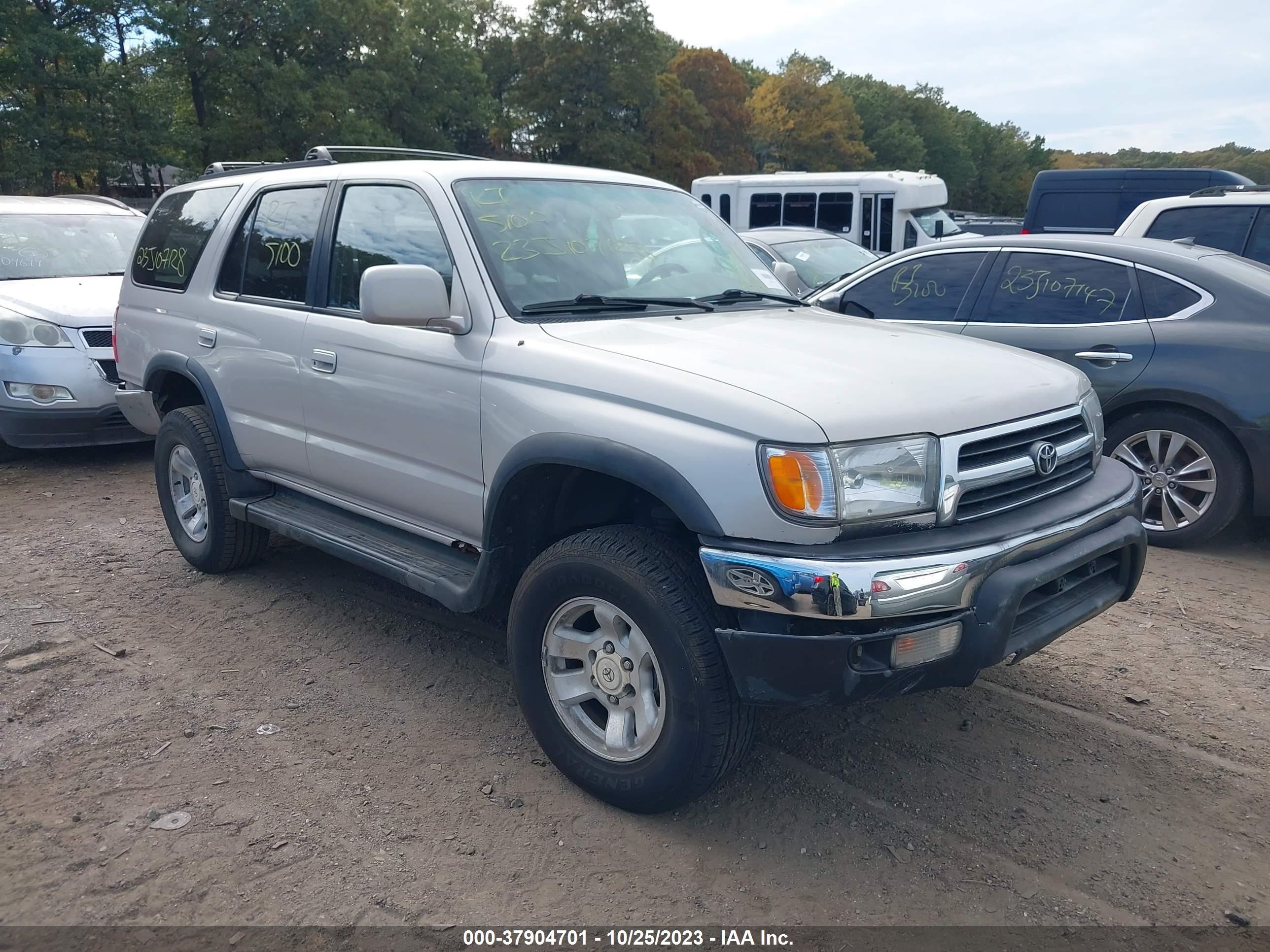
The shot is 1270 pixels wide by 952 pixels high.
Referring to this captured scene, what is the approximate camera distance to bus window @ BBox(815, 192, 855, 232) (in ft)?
60.5

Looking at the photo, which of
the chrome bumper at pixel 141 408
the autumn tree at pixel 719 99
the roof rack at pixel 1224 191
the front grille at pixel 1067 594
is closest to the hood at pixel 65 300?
the chrome bumper at pixel 141 408

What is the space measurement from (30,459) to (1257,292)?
8.62 metres

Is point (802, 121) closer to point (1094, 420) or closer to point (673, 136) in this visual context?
point (673, 136)

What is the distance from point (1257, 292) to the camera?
5.45 m

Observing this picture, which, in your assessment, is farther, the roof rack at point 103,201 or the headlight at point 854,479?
the roof rack at point 103,201

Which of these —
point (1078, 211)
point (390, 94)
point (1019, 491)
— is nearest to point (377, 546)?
point (1019, 491)

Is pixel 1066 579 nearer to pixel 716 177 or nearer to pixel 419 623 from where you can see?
pixel 419 623

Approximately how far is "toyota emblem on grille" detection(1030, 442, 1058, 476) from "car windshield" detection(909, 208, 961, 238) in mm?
15533

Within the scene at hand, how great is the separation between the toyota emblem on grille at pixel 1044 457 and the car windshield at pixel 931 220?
612 inches

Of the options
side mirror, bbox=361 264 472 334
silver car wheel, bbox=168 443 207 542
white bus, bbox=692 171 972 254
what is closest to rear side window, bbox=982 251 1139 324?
side mirror, bbox=361 264 472 334

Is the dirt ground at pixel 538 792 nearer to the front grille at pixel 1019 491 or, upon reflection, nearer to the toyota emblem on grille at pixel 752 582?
the toyota emblem on grille at pixel 752 582

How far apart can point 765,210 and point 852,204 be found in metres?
2.10

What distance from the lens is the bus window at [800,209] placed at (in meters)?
19.0

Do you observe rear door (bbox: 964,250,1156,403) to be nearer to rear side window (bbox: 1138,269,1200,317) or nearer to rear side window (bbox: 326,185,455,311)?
rear side window (bbox: 1138,269,1200,317)
